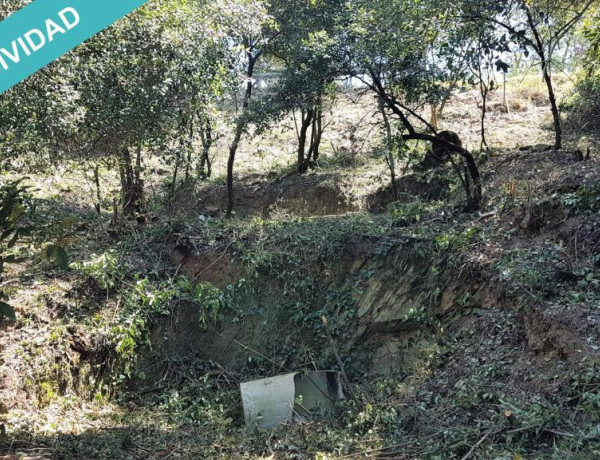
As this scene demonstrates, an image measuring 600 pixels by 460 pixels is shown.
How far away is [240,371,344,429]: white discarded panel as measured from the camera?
5.90 meters

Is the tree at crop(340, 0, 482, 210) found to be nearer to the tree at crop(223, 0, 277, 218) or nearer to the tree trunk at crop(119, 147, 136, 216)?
the tree at crop(223, 0, 277, 218)

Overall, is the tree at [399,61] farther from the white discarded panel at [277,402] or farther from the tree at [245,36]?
the white discarded panel at [277,402]

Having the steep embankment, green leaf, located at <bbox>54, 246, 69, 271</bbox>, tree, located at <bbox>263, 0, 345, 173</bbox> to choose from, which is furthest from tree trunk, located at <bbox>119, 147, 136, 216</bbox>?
green leaf, located at <bbox>54, 246, 69, 271</bbox>

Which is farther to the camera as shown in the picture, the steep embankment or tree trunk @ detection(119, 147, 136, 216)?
tree trunk @ detection(119, 147, 136, 216)

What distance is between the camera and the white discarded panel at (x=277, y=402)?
19.4 feet

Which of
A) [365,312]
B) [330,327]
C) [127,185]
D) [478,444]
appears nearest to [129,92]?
[127,185]

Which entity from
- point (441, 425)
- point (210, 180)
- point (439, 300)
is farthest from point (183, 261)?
point (210, 180)

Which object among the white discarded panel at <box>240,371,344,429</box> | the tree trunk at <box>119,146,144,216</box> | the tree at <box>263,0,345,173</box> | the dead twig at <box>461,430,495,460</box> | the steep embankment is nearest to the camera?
the dead twig at <box>461,430,495,460</box>

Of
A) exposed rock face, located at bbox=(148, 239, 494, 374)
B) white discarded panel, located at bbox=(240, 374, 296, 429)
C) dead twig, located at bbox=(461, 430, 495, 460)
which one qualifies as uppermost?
exposed rock face, located at bbox=(148, 239, 494, 374)

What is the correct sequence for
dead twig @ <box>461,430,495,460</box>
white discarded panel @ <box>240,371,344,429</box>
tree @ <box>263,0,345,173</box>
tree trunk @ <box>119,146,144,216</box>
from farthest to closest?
tree @ <box>263,0,345,173</box>, tree trunk @ <box>119,146,144,216</box>, white discarded panel @ <box>240,371,344,429</box>, dead twig @ <box>461,430,495,460</box>

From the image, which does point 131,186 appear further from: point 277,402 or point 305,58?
point 277,402

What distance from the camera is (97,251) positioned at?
758cm

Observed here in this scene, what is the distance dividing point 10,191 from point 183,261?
379cm

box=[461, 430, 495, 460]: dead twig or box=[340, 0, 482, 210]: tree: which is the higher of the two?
box=[340, 0, 482, 210]: tree
